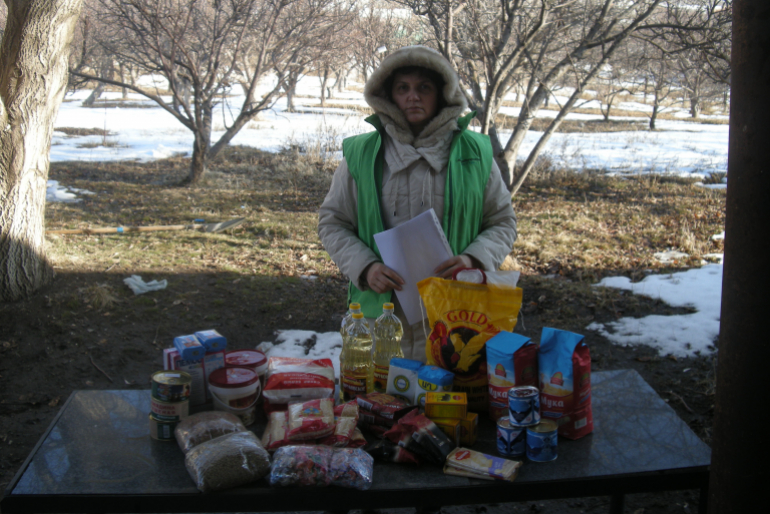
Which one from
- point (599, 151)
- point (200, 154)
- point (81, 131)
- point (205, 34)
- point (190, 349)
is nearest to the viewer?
A: point (190, 349)

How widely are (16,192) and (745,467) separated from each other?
5.69 metres

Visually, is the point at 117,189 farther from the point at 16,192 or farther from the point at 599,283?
the point at 599,283

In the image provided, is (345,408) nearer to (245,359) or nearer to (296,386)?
(296,386)

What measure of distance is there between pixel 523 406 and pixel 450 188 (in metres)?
1.18

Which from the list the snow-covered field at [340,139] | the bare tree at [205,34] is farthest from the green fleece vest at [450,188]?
the snow-covered field at [340,139]

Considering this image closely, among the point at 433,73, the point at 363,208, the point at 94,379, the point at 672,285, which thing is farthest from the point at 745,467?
the point at 672,285

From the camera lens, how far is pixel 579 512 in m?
3.14

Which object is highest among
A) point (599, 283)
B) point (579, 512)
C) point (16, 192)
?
point (16, 192)

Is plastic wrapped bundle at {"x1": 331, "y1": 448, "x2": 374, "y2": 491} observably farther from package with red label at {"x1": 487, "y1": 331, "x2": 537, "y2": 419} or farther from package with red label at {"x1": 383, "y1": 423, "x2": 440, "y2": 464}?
package with red label at {"x1": 487, "y1": 331, "x2": 537, "y2": 419}

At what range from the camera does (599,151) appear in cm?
1636

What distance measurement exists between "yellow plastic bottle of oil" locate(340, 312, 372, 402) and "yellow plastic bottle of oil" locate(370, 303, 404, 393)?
4cm

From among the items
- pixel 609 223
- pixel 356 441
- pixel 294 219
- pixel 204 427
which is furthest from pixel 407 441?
pixel 609 223

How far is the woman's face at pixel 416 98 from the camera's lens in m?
2.78

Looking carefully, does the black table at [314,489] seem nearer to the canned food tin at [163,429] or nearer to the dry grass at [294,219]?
the canned food tin at [163,429]
